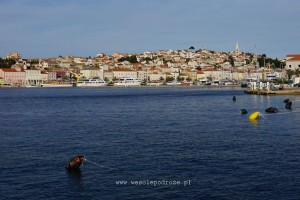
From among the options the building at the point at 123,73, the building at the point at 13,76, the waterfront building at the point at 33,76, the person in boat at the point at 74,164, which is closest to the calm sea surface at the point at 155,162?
the person in boat at the point at 74,164

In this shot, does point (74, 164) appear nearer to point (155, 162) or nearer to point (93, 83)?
Result: point (155, 162)

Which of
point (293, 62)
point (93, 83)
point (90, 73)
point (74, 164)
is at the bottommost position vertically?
point (74, 164)

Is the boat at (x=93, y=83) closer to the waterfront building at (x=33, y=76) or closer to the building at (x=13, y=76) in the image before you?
the waterfront building at (x=33, y=76)

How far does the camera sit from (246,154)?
697 inches

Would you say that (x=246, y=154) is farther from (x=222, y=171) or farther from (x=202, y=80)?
(x=202, y=80)

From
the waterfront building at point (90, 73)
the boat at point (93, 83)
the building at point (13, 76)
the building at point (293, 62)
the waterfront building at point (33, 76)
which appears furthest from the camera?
the waterfront building at point (90, 73)

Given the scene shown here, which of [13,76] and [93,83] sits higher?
[13,76]

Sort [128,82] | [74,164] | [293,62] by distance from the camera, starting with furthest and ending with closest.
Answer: [128,82] < [293,62] < [74,164]

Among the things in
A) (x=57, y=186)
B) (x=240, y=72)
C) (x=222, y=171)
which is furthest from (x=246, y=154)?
(x=240, y=72)

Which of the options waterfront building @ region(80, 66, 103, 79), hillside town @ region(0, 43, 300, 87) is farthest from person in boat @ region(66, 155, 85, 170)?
waterfront building @ region(80, 66, 103, 79)

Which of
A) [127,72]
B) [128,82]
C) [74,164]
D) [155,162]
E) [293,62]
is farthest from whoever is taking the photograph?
[127,72]

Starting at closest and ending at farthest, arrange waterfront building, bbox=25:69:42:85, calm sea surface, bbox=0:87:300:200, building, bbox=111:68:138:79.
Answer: calm sea surface, bbox=0:87:300:200 → waterfront building, bbox=25:69:42:85 → building, bbox=111:68:138:79

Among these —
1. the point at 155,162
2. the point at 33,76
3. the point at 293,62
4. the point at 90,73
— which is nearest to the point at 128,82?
the point at 90,73

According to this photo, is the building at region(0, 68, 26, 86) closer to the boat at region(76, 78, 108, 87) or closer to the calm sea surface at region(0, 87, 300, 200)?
the boat at region(76, 78, 108, 87)
